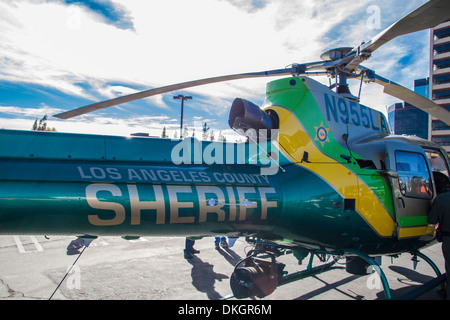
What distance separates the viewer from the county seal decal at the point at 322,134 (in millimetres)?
4555

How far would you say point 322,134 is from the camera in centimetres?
462

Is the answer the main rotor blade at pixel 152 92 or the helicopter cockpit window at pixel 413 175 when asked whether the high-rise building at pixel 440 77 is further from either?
the main rotor blade at pixel 152 92

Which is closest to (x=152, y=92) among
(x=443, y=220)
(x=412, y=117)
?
(x=443, y=220)

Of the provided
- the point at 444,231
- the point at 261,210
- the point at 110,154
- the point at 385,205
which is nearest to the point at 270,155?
the point at 261,210

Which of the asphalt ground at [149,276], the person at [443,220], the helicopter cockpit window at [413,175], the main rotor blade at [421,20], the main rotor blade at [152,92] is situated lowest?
the asphalt ground at [149,276]

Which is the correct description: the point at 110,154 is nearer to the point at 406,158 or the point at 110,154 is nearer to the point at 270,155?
the point at 270,155

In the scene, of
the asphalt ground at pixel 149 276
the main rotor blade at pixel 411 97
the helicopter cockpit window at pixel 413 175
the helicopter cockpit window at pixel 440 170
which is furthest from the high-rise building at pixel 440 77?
the helicopter cockpit window at pixel 413 175

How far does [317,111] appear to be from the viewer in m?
4.68

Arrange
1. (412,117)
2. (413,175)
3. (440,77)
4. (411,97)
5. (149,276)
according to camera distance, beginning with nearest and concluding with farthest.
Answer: (413,175), (411,97), (149,276), (440,77), (412,117)

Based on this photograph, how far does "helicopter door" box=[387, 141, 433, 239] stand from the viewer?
449 centimetres

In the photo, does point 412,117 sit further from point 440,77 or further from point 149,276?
point 149,276

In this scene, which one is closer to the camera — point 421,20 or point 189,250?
point 421,20

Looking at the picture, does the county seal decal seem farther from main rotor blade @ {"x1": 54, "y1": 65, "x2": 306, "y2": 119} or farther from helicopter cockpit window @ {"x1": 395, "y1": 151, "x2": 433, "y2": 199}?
main rotor blade @ {"x1": 54, "y1": 65, "x2": 306, "y2": 119}

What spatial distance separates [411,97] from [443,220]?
2.54 metres
